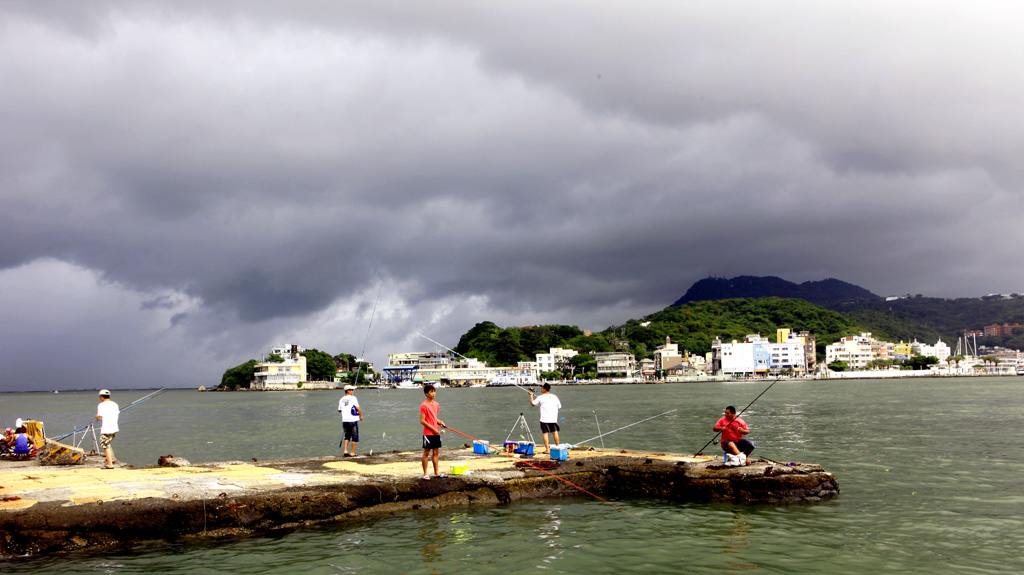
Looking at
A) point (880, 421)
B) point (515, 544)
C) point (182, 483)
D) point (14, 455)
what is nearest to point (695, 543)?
point (515, 544)

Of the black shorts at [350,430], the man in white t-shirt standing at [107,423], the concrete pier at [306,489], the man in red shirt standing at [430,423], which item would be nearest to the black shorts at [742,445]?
the concrete pier at [306,489]

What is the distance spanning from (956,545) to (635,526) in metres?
5.49

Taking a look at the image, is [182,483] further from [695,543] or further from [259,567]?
[695,543]

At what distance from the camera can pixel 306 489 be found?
12867 mm

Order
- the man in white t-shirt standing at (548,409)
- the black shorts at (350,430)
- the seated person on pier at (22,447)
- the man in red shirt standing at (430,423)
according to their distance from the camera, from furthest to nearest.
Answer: the seated person on pier at (22,447), the black shorts at (350,430), the man in white t-shirt standing at (548,409), the man in red shirt standing at (430,423)

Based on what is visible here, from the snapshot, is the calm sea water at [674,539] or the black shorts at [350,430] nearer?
the calm sea water at [674,539]

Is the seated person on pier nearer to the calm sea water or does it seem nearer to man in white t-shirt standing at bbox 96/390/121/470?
man in white t-shirt standing at bbox 96/390/121/470

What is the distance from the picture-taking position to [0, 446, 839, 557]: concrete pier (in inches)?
422

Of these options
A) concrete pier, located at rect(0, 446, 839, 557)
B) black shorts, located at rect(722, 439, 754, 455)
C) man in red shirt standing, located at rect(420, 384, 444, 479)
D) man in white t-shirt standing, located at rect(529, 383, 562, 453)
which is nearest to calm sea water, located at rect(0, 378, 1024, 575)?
concrete pier, located at rect(0, 446, 839, 557)

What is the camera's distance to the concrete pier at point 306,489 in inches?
422

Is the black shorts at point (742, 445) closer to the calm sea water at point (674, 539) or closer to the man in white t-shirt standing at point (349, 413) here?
the calm sea water at point (674, 539)

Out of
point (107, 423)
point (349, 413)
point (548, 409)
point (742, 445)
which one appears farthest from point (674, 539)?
point (107, 423)

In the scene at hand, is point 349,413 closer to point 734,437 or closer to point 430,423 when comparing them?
point 430,423

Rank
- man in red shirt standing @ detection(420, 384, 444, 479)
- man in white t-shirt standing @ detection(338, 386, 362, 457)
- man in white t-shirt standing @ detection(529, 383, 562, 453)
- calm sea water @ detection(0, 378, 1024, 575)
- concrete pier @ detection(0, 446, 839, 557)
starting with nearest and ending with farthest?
1. calm sea water @ detection(0, 378, 1024, 575)
2. concrete pier @ detection(0, 446, 839, 557)
3. man in red shirt standing @ detection(420, 384, 444, 479)
4. man in white t-shirt standing @ detection(529, 383, 562, 453)
5. man in white t-shirt standing @ detection(338, 386, 362, 457)
